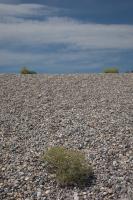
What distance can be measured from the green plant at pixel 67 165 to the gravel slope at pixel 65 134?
0.25 m

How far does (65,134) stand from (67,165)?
3253mm

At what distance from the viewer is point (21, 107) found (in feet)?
68.6

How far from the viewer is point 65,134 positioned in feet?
52.4

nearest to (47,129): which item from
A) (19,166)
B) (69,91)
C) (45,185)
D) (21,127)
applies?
(21,127)

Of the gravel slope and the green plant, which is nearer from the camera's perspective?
the gravel slope

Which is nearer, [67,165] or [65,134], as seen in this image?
[67,165]

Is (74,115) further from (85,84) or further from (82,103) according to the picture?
(85,84)

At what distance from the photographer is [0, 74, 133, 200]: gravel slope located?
477 inches

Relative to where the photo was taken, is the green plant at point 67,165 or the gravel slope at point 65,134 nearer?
the gravel slope at point 65,134

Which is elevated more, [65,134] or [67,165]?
[65,134]

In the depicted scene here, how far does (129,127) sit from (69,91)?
8.70 meters

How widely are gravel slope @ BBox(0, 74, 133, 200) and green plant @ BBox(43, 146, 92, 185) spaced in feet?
0.83

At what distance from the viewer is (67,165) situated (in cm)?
1277

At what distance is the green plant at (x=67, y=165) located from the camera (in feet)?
40.7
